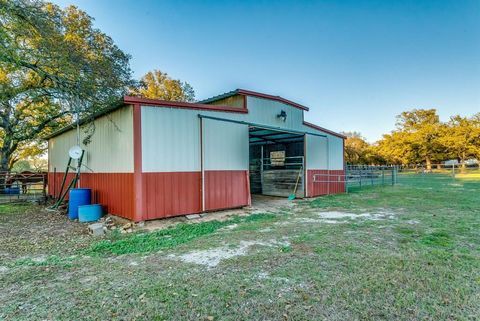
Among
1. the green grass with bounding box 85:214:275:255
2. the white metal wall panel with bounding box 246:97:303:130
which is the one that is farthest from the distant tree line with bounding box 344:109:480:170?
the green grass with bounding box 85:214:275:255

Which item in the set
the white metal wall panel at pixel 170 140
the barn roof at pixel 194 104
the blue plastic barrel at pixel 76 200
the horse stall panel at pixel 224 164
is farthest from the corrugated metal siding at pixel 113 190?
the horse stall panel at pixel 224 164

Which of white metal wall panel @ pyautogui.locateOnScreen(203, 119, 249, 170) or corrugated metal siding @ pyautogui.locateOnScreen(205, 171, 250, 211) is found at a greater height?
white metal wall panel @ pyautogui.locateOnScreen(203, 119, 249, 170)

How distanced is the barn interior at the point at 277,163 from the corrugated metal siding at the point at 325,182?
0.45m

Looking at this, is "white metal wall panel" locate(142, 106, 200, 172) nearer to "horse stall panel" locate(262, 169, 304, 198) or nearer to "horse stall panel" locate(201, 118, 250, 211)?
"horse stall panel" locate(201, 118, 250, 211)

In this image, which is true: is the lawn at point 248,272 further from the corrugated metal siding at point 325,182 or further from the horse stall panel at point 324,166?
the horse stall panel at point 324,166

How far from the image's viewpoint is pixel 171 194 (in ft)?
20.7

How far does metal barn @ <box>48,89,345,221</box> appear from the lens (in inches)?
233

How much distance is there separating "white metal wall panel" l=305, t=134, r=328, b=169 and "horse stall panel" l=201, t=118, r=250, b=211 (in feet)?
11.8

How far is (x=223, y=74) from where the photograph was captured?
1627 centimetres

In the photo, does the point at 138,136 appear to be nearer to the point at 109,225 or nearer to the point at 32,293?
the point at 109,225

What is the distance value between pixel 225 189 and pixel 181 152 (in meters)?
1.79

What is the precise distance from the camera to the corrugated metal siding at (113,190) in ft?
19.8

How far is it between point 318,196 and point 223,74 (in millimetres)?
9882

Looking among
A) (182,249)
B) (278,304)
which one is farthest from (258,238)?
(278,304)
